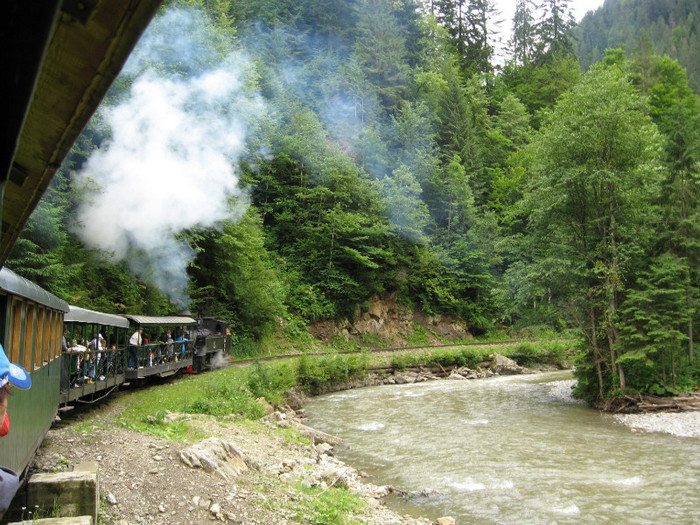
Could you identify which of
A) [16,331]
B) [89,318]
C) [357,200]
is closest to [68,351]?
[89,318]

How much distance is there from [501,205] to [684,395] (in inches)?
1429

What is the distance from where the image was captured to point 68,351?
10.8 meters

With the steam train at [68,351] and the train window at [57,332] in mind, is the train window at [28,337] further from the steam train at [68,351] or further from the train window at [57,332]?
the train window at [57,332]

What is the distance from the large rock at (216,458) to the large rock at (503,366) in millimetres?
26019

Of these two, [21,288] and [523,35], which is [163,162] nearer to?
[21,288]

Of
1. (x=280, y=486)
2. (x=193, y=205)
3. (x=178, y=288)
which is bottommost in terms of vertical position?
(x=280, y=486)

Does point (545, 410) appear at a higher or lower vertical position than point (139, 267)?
lower

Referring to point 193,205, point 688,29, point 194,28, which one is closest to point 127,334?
point 193,205

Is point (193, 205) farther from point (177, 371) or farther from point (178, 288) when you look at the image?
point (177, 371)

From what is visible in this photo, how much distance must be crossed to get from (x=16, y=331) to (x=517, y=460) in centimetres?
1095

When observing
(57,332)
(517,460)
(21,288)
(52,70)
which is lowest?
(517,460)

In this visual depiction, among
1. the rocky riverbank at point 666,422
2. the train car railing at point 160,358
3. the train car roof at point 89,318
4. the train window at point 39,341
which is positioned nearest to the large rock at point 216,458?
the train window at point 39,341

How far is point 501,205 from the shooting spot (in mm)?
53031

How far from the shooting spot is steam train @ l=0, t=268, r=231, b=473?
5727 millimetres
